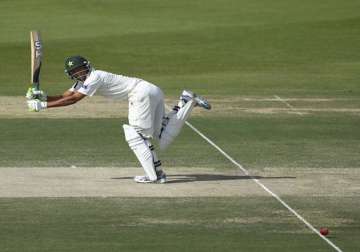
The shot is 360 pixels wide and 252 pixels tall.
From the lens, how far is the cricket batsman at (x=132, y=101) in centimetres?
1583

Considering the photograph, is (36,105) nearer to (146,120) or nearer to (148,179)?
(146,120)

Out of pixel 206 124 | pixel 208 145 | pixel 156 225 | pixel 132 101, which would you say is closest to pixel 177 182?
pixel 132 101

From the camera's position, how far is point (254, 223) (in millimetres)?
13547

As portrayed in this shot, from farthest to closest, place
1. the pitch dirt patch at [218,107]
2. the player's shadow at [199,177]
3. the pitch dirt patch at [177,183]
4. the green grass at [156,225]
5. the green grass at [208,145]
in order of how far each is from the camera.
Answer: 1. the pitch dirt patch at [218,107]
2. the green grass at [208,145]
3. the player's shadow at [199,177]
4. the pitch dirt patch at [177,183]
5. the green grass at [156,225]

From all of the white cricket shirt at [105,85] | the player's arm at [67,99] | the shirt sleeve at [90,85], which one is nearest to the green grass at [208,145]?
the white cricket shirt at [105,85]

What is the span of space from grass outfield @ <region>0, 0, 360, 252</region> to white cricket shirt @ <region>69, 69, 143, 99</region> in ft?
3.93

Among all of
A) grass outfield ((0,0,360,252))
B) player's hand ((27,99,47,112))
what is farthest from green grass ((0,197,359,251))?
player's hand ((27,99,47,112))

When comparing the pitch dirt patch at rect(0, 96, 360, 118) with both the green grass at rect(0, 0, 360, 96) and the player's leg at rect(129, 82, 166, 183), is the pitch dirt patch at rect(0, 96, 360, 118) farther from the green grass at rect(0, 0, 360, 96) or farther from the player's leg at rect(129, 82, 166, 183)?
the player's leg at rect(129, 82, 166, 183)

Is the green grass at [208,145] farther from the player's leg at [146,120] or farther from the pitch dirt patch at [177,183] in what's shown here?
the player's leg at [146,120]

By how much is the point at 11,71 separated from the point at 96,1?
15978 mm

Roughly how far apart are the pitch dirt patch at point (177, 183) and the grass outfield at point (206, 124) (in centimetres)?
5

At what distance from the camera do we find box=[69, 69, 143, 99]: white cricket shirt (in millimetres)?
15852

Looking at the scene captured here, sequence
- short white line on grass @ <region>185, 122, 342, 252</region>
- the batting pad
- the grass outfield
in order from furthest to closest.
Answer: the batting pad, the grass outfield, short white line on grass @ <region>185, 122, 342, 252</region>

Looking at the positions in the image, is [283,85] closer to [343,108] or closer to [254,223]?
[343,108]
